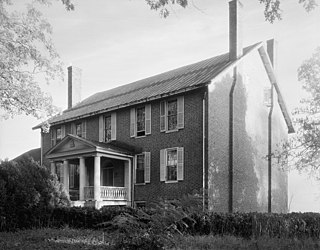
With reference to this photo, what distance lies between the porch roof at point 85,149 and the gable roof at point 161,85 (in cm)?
254

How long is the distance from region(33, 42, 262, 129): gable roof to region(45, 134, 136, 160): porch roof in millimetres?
2545

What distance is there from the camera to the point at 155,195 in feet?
81.2

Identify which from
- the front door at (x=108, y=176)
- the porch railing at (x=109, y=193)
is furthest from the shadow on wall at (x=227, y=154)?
the front door at (x=108, y=176)

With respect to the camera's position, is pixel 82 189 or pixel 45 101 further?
pixel 82 189

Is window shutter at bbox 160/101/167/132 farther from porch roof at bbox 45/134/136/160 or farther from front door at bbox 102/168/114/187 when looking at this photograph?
front door at bbox 102/168/114/187

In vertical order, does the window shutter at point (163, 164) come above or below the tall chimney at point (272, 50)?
below

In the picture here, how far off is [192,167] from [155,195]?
10.3 feet

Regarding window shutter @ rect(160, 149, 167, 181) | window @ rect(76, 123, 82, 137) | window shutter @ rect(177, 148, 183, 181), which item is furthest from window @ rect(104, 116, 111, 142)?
window shutter @ rect(177, 148, 183, 181)

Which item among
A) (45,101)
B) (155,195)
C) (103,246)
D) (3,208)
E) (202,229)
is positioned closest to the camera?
(103,246)

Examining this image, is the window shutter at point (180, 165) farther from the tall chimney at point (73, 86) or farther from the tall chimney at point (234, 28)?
the tall chimney at point (73, 86)

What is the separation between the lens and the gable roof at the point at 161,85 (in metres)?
23.9

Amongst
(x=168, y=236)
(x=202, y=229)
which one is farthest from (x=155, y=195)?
(x=168, y=236)

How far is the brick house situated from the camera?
22984 mm

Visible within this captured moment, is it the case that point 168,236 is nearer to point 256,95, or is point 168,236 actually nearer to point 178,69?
point 256,95
